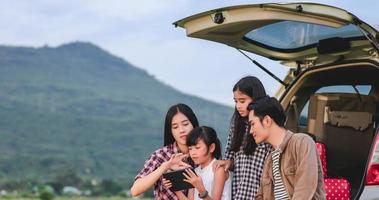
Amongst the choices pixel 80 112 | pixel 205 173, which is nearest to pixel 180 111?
pixel 205 173

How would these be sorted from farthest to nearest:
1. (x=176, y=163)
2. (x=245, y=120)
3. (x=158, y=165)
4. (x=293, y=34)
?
(x=293, y=34), (x=158, y=165), (x=176, y=163), (x=245, y=120)

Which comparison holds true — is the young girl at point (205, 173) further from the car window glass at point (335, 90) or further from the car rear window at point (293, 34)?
the car window glass at point (335, 90)

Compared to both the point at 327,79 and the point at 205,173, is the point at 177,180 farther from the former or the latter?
the point at 327,79

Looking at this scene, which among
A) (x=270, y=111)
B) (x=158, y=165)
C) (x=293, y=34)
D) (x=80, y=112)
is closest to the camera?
(x=270, y=111)

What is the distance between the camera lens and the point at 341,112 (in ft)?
22.8

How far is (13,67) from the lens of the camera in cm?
13088

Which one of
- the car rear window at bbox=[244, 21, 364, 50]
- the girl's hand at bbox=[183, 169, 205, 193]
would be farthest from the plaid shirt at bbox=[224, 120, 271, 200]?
the car rear window at bbox=[244, 21, 364, 50]

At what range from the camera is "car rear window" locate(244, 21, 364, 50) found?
602cm

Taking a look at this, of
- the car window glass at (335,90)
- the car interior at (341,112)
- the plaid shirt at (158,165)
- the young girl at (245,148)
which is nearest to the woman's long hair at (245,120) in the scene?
the young girl at (245,148)

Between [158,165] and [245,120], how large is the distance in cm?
63

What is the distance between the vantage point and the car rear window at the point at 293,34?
6.02 meters

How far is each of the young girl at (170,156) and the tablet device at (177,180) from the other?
0.20ft

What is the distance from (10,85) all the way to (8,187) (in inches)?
2463

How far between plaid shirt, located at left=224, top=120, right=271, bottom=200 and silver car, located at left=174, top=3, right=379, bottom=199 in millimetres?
680
